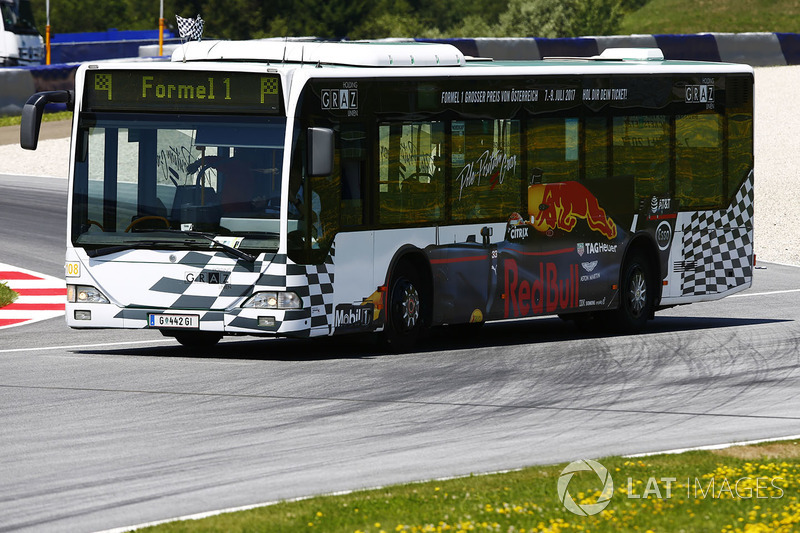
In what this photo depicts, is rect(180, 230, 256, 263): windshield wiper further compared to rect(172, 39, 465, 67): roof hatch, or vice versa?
rect(172, 39, 465, 67): roof hatch

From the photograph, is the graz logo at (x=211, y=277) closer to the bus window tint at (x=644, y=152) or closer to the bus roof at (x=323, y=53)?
the bus roof at (x=323, y=53)

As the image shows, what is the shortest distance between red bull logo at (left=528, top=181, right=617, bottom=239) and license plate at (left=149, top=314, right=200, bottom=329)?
4118 mm

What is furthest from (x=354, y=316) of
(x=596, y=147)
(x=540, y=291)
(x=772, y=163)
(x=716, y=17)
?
(x=716, y=17)

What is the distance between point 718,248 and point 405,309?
5.36 metres

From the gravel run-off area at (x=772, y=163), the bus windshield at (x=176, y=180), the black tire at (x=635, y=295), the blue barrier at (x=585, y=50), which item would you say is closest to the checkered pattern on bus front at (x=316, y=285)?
the bus windshield at (x=176, y=180)

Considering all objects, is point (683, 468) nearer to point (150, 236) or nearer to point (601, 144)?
point (150, 236)

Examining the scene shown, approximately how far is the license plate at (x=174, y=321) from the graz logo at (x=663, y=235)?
6446 mm

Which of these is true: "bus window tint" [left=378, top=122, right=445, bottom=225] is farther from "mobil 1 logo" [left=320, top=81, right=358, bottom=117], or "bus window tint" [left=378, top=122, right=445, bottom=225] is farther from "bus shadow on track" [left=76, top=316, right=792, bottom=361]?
"bus shadow on track" [left=76, top=316, right=792, bottom=361]

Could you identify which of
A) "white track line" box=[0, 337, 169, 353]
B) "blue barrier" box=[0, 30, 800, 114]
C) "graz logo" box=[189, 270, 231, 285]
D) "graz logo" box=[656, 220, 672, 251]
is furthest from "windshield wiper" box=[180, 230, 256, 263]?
"blue barrier" box=[0, 30, 800, 114]

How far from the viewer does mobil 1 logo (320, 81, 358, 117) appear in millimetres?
14242

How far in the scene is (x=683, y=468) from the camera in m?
9.23

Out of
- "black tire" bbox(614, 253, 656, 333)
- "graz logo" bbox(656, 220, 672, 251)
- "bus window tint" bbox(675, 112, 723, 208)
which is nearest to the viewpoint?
"black tire" bbox(614, 253, 656, 333)

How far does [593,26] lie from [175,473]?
75.4 meters

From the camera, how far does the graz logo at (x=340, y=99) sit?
14238mm
